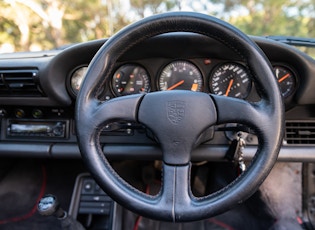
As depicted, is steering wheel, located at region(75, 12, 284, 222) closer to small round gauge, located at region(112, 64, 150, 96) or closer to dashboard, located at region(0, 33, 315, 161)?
dashboard, located at region(0, 33, 315, 161)

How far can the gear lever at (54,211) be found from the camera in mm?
1221

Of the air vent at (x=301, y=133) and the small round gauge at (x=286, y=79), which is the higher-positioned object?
the small round gauge at (x=286, y=79)

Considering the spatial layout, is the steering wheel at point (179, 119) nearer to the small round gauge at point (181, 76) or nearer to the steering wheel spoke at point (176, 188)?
the steering wheel spoke at point (176, 188)

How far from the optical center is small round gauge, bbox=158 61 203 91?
1.32m

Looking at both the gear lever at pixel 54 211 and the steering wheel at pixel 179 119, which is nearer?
the steering wheel at pixel 179 119

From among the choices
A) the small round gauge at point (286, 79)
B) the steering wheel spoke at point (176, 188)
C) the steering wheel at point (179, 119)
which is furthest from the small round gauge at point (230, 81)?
the steering wheel spoke at point (176, 188)

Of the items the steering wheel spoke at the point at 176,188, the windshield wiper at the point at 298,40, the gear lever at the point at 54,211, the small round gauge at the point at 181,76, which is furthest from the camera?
the windshield wiper at the point at 298,40

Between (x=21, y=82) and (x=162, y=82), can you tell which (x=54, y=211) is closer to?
(x=21, y=82)

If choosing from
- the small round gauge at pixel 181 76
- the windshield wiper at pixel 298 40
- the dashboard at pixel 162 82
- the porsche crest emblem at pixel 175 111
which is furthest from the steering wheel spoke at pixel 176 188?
the windshield wiper at pixel 298 40

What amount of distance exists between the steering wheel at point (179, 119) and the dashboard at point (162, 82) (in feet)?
0.96

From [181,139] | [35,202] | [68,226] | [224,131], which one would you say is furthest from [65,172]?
[181,139]

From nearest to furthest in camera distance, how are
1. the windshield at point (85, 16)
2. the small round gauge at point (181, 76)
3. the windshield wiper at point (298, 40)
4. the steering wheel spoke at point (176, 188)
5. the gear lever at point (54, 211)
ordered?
1. the steering wheel spoke at point (176, 188)
2. the gear lever at point (54, 211)
3. the small round gauge at point (181, 76)
4. the windshield wiper at point (298, 40)
5. the windshield at point (85, 16)

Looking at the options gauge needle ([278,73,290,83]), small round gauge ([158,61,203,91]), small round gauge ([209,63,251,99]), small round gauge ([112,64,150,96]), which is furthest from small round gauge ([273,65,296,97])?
small round gauge ([112,64,150,96])

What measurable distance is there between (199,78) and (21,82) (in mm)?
855
